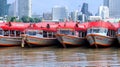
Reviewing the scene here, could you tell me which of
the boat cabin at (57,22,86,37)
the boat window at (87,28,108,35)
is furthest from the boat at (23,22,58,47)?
the boat window at (87,28,108,35)

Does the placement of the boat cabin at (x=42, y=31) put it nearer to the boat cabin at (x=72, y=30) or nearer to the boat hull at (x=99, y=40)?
the boat cabin at (x=72, y=30)

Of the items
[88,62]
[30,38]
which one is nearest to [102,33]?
[30,38]

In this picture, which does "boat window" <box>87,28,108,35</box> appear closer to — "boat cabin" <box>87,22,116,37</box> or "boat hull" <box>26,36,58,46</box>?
"boat cabin" <box>87,22,116,37</box>

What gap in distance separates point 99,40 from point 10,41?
475 inches

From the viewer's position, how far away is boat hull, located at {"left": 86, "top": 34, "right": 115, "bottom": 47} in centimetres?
5541

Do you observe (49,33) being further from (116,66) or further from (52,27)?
(116,66)

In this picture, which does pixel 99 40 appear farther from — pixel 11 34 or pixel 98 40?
pixel 11 34

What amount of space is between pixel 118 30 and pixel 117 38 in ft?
5.62

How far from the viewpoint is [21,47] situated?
193 ft

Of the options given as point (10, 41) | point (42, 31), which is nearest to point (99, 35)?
point (42, 31)

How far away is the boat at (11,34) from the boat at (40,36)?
6.25 feet

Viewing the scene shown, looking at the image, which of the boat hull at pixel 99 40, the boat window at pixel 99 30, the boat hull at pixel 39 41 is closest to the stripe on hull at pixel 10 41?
the boat hull at pixel 39 41

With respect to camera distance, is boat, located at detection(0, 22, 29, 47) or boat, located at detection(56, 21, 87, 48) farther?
boat, located at detection(0, 22, 29, 47)

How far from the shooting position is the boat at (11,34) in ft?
197
